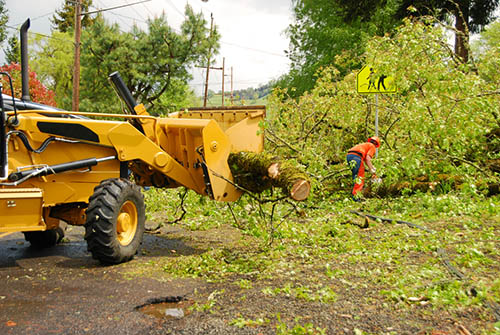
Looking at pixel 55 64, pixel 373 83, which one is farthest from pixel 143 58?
pixel 373 83

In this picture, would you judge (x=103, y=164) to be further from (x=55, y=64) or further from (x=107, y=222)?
(x=55, y=64)

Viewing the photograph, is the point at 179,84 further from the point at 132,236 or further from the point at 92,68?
the point at 132,236

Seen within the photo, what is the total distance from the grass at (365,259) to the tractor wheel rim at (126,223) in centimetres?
57

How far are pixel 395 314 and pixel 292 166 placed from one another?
257 centimetres

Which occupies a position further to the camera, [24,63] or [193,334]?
[24,63]

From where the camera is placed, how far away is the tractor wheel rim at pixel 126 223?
582cm

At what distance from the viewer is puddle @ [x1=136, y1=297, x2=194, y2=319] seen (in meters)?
3.99

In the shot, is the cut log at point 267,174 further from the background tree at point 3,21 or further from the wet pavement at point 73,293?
the background tree at point 3,21

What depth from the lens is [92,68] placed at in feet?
102

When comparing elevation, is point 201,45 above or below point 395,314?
above

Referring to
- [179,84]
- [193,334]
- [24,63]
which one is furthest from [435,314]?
[179,84]

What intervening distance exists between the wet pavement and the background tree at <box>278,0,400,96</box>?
23237 millimetres

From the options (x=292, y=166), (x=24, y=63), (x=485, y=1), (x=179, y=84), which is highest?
(x=485, y=1)

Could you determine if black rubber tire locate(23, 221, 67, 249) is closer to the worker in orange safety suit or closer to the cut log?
the cut log
